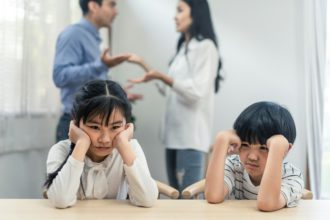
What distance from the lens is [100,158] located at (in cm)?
129

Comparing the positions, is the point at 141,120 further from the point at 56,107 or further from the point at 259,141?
the point at 259,141

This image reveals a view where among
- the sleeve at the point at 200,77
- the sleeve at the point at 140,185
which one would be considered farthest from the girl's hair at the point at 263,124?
the sleeve at the point at 200,77

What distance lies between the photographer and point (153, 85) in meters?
3.05

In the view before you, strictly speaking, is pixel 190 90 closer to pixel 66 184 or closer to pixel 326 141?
pixel 326 141

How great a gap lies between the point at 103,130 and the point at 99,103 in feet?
0.25

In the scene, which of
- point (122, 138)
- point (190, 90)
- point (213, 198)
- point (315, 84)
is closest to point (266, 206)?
point (213, 198)

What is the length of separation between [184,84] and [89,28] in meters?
0.53

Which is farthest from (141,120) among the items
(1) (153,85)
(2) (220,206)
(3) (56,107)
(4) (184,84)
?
(2) (220,206)

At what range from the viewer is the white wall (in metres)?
2.95

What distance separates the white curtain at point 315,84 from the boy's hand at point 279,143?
149 cm

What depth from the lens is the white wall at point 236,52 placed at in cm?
295

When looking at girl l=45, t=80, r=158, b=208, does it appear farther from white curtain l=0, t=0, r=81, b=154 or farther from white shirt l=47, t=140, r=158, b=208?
white curtain l=0, t=0, r=81, b=154

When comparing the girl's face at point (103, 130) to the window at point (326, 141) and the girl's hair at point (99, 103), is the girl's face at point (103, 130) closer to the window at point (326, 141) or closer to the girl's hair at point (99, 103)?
the girl's hair at point (99, 103)

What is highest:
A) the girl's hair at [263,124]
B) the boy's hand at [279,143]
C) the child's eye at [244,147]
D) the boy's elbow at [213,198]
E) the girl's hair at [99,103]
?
the girl's hair at [99,103]
